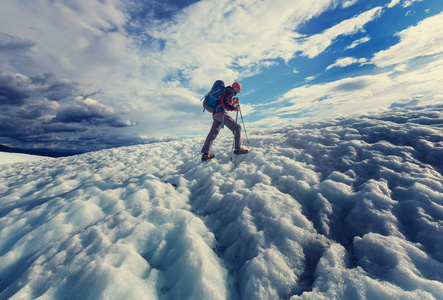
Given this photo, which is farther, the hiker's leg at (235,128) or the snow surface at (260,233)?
the hiker's leg at (235,128)

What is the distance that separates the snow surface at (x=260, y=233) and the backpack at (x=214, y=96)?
3.77 m

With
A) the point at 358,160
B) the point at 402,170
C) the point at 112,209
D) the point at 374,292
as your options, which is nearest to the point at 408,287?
the point at 374,292

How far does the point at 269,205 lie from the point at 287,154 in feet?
11.9

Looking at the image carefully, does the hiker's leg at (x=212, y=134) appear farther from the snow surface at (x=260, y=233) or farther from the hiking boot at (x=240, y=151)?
the snow surface at (x=260, y=233)

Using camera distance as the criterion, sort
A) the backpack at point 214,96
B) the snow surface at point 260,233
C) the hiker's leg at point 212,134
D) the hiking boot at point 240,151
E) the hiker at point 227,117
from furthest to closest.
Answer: the hiker's leg at point 212,134, the hiking boot at point 240,151, the backpack at point 214,96, the hiker at point 227,117, the snow surface at point 260,233

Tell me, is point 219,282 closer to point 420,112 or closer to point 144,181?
point 144,181

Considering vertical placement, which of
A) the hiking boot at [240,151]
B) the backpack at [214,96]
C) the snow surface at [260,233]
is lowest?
the snow surface at [260,233]

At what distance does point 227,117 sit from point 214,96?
3.99ft

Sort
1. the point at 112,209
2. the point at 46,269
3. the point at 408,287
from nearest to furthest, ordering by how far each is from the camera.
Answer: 1. the point at 408,287
2. the point at 46,269
3. the point at 112,209

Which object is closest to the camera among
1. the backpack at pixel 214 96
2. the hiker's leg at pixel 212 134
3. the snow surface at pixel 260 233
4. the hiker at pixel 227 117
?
the snow surface at pixel 260 233

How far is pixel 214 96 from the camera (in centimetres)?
886

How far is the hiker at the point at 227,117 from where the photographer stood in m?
8.57

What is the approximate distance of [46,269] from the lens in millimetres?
3443

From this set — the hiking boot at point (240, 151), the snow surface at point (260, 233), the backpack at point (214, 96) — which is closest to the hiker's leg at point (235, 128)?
the hiking boot at point (240, 151)
